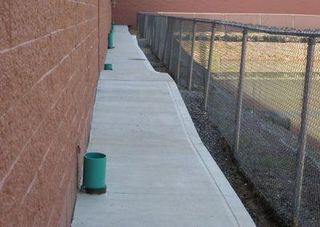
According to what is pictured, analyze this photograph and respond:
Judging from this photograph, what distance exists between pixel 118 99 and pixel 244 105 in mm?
2576

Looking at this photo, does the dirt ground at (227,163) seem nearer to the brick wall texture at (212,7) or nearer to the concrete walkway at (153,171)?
the concrete walkway at (153,171)

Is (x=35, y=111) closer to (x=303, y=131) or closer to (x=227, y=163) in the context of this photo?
(x=303, y=131)

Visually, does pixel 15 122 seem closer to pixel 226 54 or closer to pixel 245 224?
pixel 245 224

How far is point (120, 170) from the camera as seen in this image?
248 inches

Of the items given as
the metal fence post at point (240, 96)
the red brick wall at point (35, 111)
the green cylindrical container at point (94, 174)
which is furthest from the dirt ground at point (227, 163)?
the red brick wall at point (35, 111)

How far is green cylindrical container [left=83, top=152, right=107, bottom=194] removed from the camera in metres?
5.30

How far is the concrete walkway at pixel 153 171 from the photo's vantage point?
5027mm

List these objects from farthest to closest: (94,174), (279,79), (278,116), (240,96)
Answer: (240,96) < (278,116) < (279,79) < (94,174)

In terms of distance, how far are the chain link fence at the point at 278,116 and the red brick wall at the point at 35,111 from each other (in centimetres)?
215

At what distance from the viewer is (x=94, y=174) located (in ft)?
17.4

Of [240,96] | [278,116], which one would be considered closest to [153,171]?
[278,116]

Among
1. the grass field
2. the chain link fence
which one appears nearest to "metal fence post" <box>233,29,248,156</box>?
the chain link fence

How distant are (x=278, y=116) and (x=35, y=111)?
4.56 metres

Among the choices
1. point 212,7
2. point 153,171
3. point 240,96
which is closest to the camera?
point 153,171
